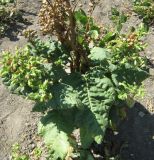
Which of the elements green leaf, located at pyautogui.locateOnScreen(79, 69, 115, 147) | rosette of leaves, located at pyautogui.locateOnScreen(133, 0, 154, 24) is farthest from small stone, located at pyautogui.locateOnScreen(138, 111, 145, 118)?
rosette of leaves, located at pyautogui.locateOnScreen(133, 0, 154, 24)

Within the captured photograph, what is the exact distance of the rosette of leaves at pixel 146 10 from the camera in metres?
5.53

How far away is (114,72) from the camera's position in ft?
12.1

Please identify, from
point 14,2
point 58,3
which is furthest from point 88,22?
point 14,2

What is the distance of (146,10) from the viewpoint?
555 centimetres

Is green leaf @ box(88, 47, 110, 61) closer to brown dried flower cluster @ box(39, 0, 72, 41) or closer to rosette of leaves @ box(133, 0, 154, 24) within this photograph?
brown dried flower cluster @ box(39, 0, 72, 41)

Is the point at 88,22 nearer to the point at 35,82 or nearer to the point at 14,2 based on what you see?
the point at 35,82

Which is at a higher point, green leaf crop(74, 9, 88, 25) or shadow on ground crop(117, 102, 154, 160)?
green leaf crop(74, 9, 88, 25)

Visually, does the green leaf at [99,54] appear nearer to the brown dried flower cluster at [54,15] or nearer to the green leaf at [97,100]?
the green leaf at [97,100]

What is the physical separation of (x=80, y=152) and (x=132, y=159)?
0.60 metres

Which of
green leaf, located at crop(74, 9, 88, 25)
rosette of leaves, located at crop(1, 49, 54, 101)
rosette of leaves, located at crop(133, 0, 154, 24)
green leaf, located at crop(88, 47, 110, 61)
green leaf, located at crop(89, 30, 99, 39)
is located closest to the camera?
rosette of leaves, located at crop(1, 49, 54, 101)

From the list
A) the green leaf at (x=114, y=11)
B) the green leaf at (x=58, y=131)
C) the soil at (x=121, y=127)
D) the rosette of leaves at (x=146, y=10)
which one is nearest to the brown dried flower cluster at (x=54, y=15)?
the green leaf at (x=58, y=131)

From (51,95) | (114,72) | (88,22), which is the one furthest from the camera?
(88,22)

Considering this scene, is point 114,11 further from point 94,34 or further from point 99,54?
point 99,54

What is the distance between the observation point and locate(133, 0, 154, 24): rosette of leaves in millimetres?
5527
